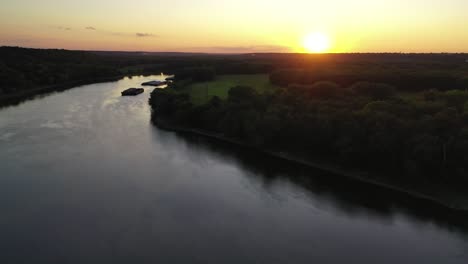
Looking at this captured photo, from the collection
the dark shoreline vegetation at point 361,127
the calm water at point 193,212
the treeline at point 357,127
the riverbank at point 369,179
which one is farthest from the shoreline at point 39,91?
the riverbank at point 369,179

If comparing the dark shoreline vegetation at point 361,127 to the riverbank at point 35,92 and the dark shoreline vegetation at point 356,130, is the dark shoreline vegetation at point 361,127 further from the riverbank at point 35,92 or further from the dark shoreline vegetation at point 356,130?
the riverbank at point 35,92

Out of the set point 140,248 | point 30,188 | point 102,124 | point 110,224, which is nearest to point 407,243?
point 140,248

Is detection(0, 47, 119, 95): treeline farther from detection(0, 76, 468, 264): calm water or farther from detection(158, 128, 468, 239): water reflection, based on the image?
detection(158, 128, 468, 239): water reflection

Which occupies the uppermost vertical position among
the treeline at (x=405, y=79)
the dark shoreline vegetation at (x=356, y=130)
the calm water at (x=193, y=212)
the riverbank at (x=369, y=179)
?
the treeline at (x=405, y=79)

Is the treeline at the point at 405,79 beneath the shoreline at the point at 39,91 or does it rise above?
above

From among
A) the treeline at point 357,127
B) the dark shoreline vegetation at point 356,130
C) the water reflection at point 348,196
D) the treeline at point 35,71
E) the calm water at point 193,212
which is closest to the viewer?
the calm water at point 193,212

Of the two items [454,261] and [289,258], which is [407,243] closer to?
[454,261]
